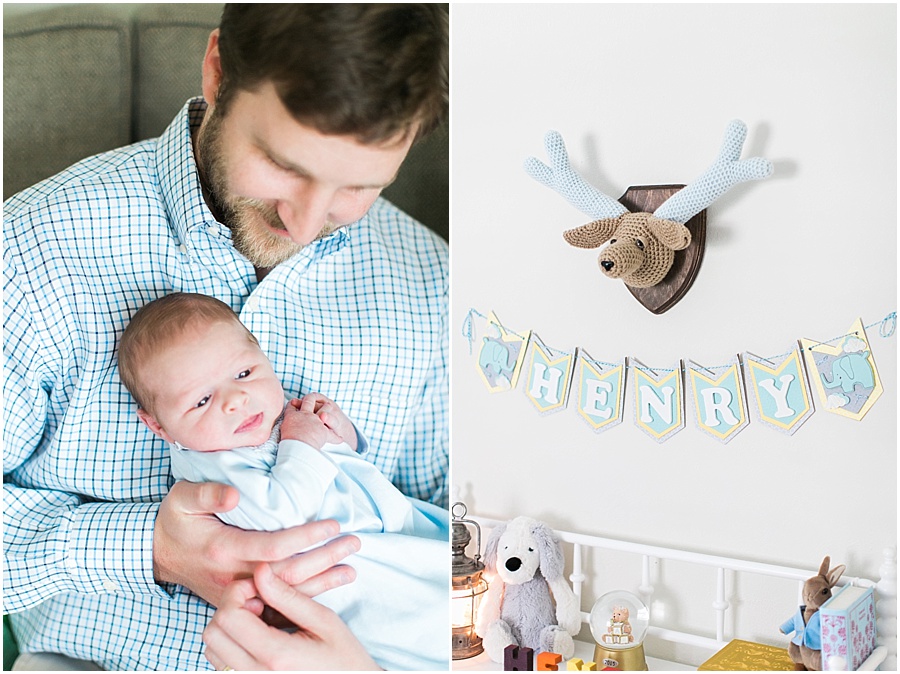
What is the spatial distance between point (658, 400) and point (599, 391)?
0.12 meters

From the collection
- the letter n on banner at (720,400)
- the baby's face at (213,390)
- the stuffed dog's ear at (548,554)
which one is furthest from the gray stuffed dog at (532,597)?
the baby's face at (213,390)

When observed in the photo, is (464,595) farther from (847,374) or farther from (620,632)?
(847,374)

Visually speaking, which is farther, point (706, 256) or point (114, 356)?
point (706, 256)

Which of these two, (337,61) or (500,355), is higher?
(337,61)

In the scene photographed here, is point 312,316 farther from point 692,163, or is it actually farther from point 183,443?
point 692,163

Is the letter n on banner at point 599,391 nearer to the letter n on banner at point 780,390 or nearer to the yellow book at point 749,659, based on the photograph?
the letter n on banner at point 780,390

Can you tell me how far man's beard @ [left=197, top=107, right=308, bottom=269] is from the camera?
4.61 ft

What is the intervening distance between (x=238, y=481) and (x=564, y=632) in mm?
735

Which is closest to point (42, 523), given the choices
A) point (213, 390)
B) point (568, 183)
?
point (213, 390)

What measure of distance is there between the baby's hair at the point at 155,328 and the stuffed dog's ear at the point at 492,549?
0.72 metres

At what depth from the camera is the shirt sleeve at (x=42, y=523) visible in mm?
1418

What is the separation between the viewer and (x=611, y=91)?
1728 mm

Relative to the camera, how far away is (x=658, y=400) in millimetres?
1721

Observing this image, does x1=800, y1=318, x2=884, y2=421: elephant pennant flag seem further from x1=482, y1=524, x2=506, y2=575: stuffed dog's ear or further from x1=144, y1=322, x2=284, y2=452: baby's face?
x1=144, y1=322, x2=284, y2=452: baby's face
